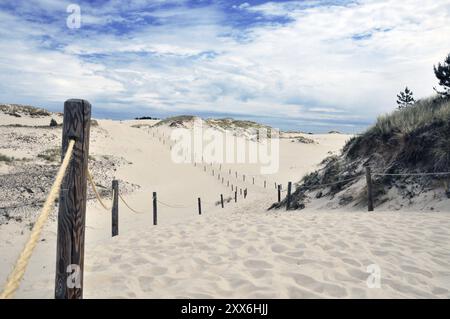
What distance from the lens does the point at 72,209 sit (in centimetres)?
346

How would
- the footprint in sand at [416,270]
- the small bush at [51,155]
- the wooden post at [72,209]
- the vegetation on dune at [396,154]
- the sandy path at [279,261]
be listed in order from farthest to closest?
the small bush at [51,155]
the vegetation on dune at [396,154]
the footprint in sand at [416,270]
the sandy path at [279,261]
the wooden post at [72,209]

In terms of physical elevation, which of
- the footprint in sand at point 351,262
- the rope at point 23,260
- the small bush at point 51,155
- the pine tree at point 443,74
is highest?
the pine tree at point 443,74

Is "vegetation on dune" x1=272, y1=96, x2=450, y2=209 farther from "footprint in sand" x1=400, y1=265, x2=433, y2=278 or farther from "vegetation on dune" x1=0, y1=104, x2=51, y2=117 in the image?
"vegetation on dune" x1=0, y1=104, x2=51, y2=117

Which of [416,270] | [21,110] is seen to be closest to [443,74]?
[416,270]

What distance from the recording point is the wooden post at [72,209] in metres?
3.43

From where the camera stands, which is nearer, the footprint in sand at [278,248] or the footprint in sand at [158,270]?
the footprint in sand at [158,270]

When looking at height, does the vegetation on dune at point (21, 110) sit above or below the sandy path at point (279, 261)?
above

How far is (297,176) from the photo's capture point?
34750 mm

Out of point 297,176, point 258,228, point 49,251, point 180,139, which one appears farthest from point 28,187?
point 180,139

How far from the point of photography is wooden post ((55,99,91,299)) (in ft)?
11.2

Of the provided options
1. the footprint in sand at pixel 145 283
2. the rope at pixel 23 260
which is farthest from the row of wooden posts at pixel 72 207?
the footprint in sand at pixel 145 283

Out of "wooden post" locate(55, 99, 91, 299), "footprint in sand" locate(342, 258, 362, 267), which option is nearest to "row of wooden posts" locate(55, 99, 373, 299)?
"wooden post" locate(55, 99, 91, 299)

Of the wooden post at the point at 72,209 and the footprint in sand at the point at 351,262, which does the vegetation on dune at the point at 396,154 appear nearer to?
the footprint in sand at the point at 351,262
